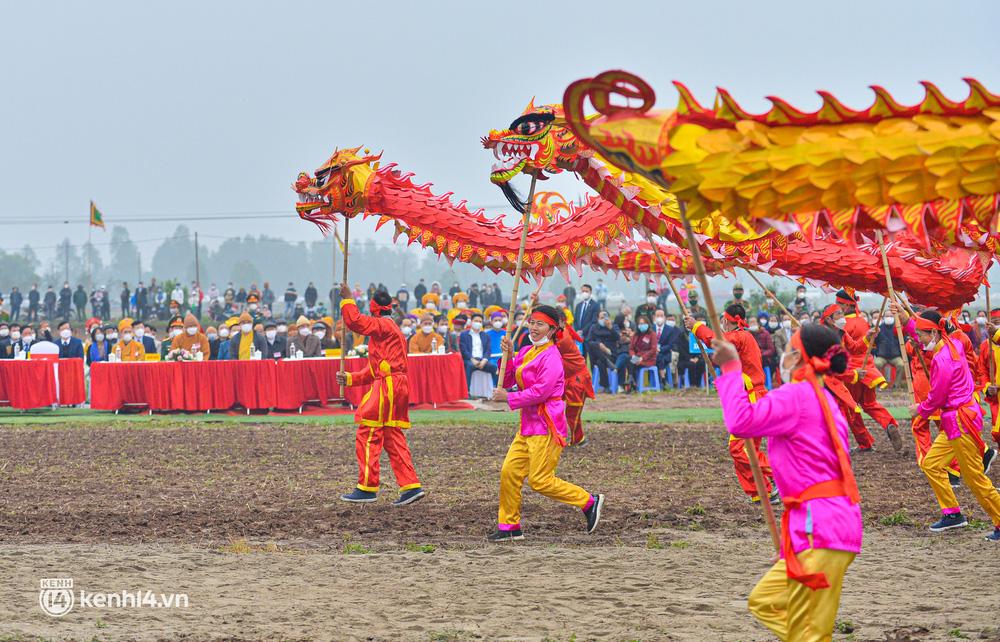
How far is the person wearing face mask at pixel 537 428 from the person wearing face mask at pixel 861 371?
514 cm

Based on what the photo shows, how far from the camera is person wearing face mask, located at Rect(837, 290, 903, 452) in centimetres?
1280

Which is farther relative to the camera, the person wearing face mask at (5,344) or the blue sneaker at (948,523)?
the person wearing face mask at (5,344)

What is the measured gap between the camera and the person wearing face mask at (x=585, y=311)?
895 inches

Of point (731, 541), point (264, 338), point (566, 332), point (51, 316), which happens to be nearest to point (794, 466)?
point (731, 541)

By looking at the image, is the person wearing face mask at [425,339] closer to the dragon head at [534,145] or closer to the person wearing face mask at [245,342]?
the person wearing face mask at [245,342]

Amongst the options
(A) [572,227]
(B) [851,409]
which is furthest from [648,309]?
(A) [572,227]

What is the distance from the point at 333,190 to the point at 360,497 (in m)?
3.14

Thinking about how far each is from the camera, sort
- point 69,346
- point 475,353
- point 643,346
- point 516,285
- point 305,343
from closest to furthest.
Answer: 1. point 516,285
2. point 305,343
3. point 475,353
4. point 69,346
5. point 643,346

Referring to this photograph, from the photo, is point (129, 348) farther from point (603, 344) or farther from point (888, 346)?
point (888, 346)

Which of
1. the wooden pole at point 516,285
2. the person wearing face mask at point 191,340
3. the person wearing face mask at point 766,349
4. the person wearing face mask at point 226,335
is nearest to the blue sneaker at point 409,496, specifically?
the wooden pole at point 516,285

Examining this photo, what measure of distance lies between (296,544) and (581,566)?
7.71ft

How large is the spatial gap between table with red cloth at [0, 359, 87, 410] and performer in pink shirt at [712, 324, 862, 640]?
690 inches

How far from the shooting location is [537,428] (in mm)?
→ 8664

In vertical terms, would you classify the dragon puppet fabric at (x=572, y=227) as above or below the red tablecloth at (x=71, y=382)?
above
